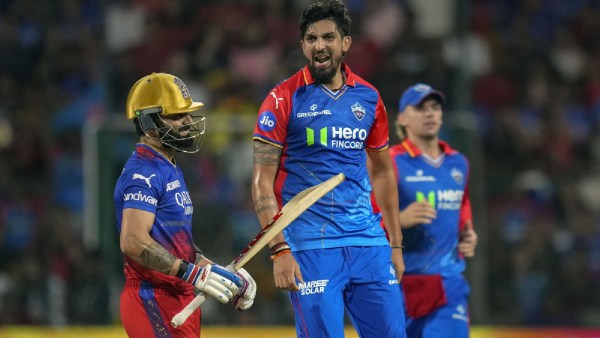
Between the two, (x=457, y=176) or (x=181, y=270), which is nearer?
(x=181, y=270)

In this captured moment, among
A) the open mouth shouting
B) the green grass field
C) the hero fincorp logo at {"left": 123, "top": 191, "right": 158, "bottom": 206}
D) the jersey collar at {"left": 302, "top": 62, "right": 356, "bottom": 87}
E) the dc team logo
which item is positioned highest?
the open mouth shouting

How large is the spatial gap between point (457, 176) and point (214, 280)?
108 inches

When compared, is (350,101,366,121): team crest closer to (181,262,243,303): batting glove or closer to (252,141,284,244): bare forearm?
(252,141,284,244): bare forearm

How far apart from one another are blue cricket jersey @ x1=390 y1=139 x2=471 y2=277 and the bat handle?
230cm

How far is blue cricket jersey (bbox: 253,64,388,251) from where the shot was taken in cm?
653

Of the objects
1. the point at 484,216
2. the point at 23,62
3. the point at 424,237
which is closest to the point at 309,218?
the point at 424,237

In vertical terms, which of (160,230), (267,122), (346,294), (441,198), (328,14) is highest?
(328,14)

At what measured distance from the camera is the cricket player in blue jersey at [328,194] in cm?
643

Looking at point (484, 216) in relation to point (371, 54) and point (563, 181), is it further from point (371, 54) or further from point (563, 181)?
point (371, 54)

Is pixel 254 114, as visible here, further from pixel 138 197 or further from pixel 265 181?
pixel 138 197

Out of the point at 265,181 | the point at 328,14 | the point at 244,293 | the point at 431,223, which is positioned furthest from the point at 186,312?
the point at 431,223

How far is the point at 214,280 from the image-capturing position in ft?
19.8

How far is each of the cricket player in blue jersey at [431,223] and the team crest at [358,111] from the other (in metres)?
1.35

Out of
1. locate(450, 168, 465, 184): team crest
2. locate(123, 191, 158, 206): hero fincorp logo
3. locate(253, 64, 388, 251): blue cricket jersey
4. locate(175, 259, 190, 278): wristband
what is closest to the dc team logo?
locate(253, 64, 388, 251): blue cricket jersey
